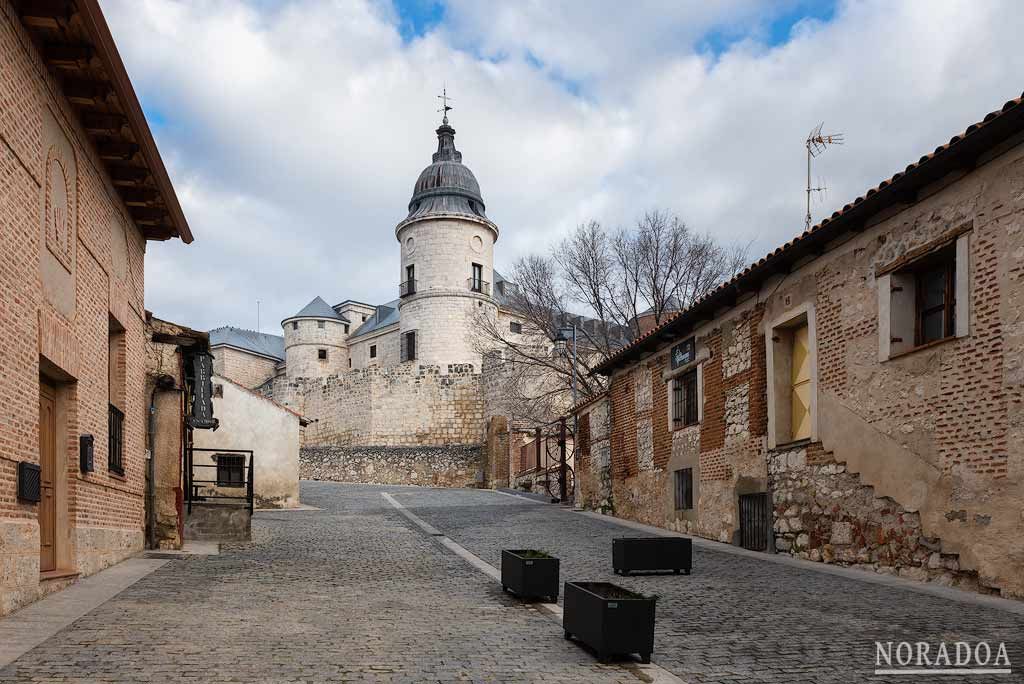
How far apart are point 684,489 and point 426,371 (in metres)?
31.2

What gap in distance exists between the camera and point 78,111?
10.0 metres

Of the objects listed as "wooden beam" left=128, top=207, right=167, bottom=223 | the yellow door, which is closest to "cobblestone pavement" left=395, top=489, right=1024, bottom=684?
the yellow door

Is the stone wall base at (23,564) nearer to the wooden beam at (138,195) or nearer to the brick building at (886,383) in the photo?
the wooden beam at (138,195)

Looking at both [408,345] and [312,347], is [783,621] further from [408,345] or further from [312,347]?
[312,347]

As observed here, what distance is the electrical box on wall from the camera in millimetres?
10234

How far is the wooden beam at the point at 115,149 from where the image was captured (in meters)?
10.9

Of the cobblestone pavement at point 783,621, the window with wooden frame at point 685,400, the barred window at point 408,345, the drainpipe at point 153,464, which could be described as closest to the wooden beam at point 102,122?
the drainpipe at point 153,464

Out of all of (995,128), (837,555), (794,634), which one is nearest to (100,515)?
(794,634)

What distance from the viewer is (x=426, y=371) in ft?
157

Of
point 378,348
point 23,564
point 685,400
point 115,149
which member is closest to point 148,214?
point 115,149

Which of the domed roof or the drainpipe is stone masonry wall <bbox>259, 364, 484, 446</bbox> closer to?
the domed roof

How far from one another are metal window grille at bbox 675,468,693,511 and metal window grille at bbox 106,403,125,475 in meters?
9.73

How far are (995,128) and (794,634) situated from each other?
5156mm

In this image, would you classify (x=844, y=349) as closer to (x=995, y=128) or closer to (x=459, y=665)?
(x=995, y=128)
